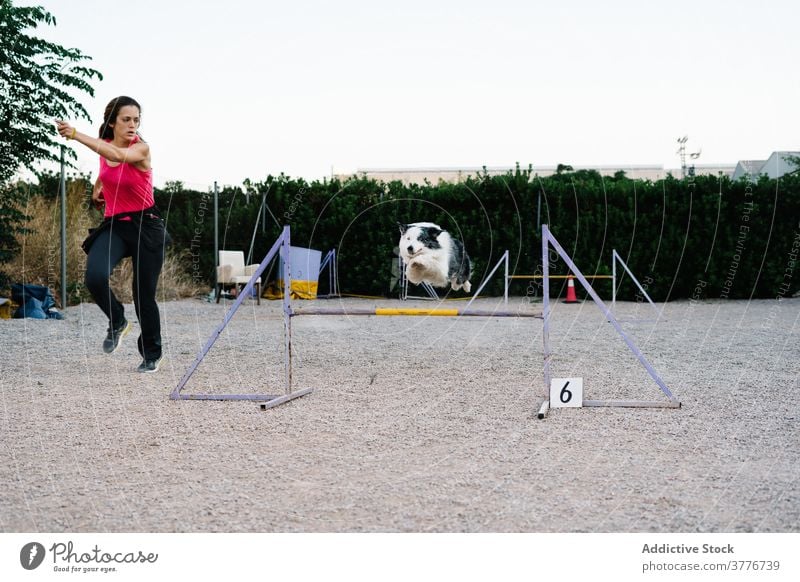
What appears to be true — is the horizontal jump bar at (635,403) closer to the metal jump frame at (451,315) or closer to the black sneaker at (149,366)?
the metal jump frame at (451,315)

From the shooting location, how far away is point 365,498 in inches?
132

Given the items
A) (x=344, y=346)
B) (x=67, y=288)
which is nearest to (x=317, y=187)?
(x=67, y=288)

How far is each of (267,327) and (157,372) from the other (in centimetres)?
420

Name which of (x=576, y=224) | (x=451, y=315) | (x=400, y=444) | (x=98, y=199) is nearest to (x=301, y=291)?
(x=576, y=224)

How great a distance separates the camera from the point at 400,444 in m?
4.36

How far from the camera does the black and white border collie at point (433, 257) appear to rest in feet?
44.4

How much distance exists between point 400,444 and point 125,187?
3206mm

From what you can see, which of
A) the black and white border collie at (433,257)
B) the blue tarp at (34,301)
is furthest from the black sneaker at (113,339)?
the black and white border collie at (433,257)

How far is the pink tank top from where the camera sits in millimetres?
6129

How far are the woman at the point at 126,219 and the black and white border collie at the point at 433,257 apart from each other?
7059 mm
